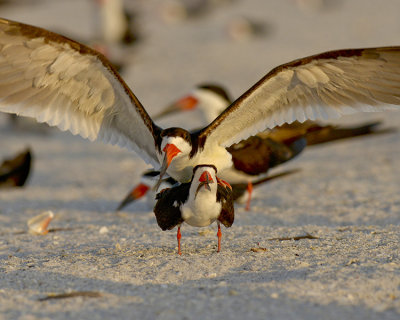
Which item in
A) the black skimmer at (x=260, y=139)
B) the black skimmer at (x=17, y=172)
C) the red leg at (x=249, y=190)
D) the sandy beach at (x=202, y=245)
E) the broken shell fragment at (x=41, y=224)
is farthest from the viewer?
the black skimmer at (x=17, y=172)

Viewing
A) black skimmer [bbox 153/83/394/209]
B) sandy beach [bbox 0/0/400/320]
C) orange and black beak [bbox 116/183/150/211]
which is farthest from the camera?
orange and black beak [bbox 116/183/150/211]

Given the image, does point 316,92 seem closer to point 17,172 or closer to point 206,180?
point 206,180

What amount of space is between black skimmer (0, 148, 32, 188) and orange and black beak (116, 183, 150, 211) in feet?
5.19

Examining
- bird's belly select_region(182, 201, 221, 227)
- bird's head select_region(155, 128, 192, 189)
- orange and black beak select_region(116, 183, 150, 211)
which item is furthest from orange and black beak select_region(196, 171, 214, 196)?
orange and black beak select_region(116, 183, 150, 211)

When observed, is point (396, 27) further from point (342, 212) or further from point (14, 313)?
point (14, 313)

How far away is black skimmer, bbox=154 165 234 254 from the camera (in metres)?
3.68

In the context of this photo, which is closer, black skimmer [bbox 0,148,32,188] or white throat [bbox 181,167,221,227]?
→ white throat [bbox 181,167,221,227]

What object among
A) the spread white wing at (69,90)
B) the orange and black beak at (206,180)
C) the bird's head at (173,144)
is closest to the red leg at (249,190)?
the spread white wing at (69,90)

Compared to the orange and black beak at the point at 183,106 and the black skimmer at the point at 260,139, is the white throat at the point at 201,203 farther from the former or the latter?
the orange and black beak at the point at 183,106

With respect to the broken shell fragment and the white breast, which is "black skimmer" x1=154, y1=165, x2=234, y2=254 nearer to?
the white breast

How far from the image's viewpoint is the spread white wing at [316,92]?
3.85 metres

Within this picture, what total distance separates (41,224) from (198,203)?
1806 millimetres

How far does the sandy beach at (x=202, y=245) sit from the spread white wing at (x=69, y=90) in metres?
0.80

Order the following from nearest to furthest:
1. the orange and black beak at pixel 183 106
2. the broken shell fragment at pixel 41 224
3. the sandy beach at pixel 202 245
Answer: the sandy beach at pixel 202 245 < the broken shell fragment at pixel 41 224 < the orange and black beak at pixel 183 106
